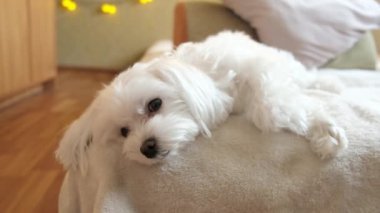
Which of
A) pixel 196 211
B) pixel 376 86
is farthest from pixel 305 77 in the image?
pixel 196 211

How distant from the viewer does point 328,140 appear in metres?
0.91

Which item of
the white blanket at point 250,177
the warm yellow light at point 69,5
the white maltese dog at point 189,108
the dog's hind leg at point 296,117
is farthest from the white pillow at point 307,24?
the warm yellow light at point 69,5

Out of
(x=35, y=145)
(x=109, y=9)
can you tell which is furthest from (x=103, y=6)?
(x=35, y=145)

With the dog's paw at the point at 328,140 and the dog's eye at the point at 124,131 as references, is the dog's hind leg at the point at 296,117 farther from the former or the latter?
the dog's eye at the point at 124,131

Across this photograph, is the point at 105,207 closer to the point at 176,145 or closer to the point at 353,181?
the point at 176,145

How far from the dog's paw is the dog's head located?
239mm

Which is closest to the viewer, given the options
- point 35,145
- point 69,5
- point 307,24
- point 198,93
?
point 198,93

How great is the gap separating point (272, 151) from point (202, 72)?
12.8 inches

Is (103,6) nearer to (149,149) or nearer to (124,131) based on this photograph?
(124,131)

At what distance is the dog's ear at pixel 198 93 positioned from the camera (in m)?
1.05

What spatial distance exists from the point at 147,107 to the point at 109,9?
349cm

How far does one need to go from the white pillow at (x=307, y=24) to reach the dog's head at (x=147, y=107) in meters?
0.97

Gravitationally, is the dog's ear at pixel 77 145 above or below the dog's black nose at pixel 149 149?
below

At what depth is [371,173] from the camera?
88 centimetres
